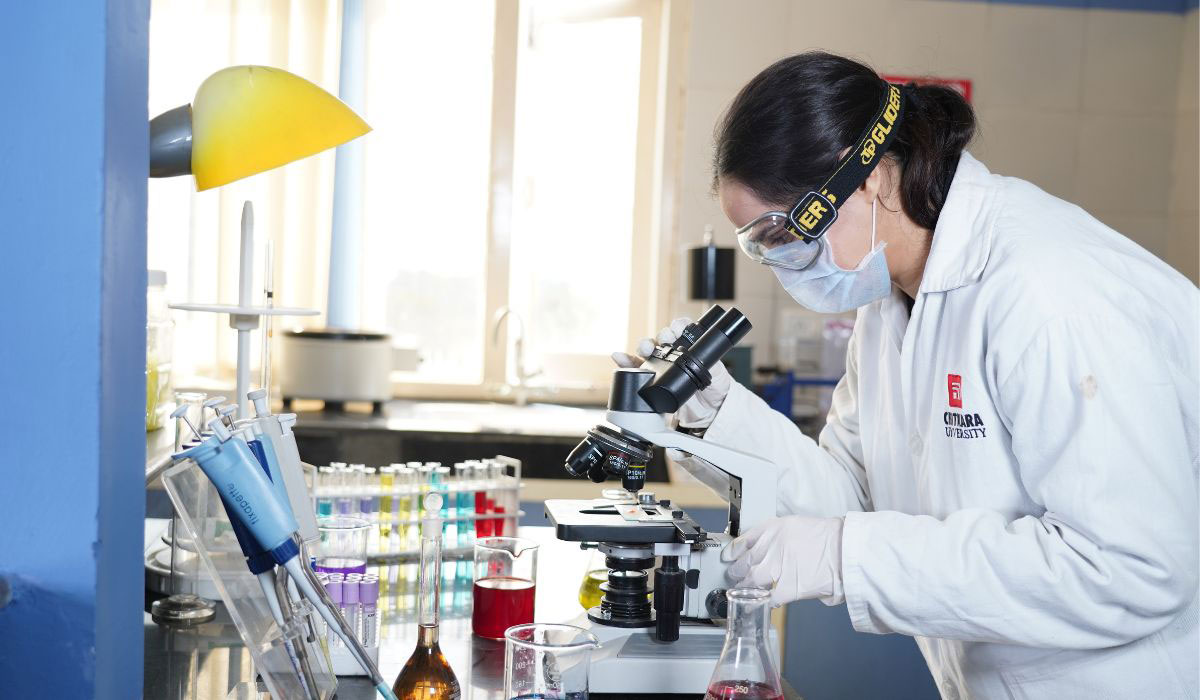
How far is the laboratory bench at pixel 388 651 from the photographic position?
4.05 ft

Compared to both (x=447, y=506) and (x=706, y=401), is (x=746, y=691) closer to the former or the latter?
(x=706, y=401)

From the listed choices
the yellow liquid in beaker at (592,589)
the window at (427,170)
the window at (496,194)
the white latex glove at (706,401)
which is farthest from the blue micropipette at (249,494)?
the window at (427,170)

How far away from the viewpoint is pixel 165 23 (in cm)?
352

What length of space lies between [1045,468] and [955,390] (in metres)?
0.17

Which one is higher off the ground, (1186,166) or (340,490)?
(1186,166)

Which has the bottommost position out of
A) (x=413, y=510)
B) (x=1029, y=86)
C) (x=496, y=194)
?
(x=413, y=510)

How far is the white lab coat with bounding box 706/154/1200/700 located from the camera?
3.85ft

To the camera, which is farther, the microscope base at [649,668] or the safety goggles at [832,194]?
the safety goggles at [832,194]

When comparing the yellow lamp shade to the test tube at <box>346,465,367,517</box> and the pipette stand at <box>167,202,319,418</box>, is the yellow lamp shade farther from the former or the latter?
the test tube at <box>346,465,367,517</box>

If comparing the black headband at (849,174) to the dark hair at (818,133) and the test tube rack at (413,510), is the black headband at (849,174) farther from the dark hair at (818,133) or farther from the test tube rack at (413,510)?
the test tube rack at (413,510)

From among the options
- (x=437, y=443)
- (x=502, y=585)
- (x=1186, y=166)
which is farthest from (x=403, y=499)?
(x=1186, y=166)

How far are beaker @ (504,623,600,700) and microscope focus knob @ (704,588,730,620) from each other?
1.43 feet

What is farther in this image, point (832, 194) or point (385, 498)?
point (385, 498)

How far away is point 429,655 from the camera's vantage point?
116cm
